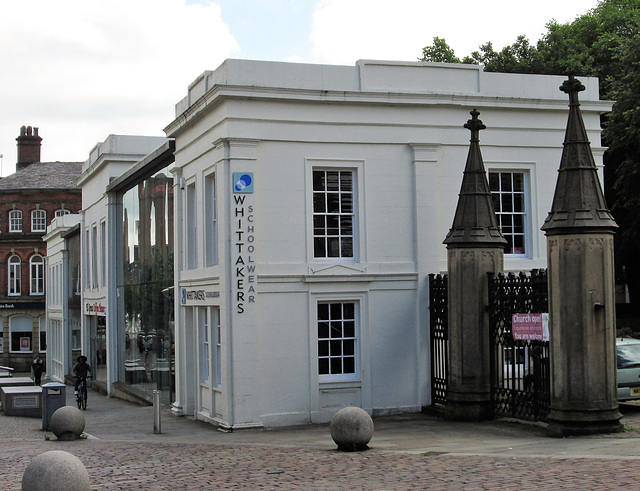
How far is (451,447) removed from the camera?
14148 millimetres

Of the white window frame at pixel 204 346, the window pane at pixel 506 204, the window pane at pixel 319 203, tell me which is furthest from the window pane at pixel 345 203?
the white window frame at pixel 204 346

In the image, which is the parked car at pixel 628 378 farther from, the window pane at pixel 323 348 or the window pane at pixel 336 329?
the window pane at pixel 323 348

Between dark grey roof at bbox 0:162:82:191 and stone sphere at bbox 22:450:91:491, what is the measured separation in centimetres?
5974

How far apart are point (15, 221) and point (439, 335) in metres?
54.8

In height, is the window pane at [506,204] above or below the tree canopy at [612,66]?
below

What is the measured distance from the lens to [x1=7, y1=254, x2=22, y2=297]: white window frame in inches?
2675

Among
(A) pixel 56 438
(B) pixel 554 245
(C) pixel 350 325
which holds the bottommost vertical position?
(A) pixel 56 438

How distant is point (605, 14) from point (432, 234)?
110ft

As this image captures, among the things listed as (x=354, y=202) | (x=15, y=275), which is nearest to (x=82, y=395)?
(x=354, y=202)

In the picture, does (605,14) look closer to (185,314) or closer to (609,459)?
(185,314)

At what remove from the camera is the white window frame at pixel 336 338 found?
19.5 meters

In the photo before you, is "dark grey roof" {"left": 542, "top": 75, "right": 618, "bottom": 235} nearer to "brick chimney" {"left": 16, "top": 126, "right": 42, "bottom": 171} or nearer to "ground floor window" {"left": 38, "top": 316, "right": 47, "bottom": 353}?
"ground floor window" {"left": 38, "top": 316, "right": 47, "bottom": 353}

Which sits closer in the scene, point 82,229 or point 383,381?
point 383,381

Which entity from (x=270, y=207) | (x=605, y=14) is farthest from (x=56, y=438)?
(x=605, y=14)
